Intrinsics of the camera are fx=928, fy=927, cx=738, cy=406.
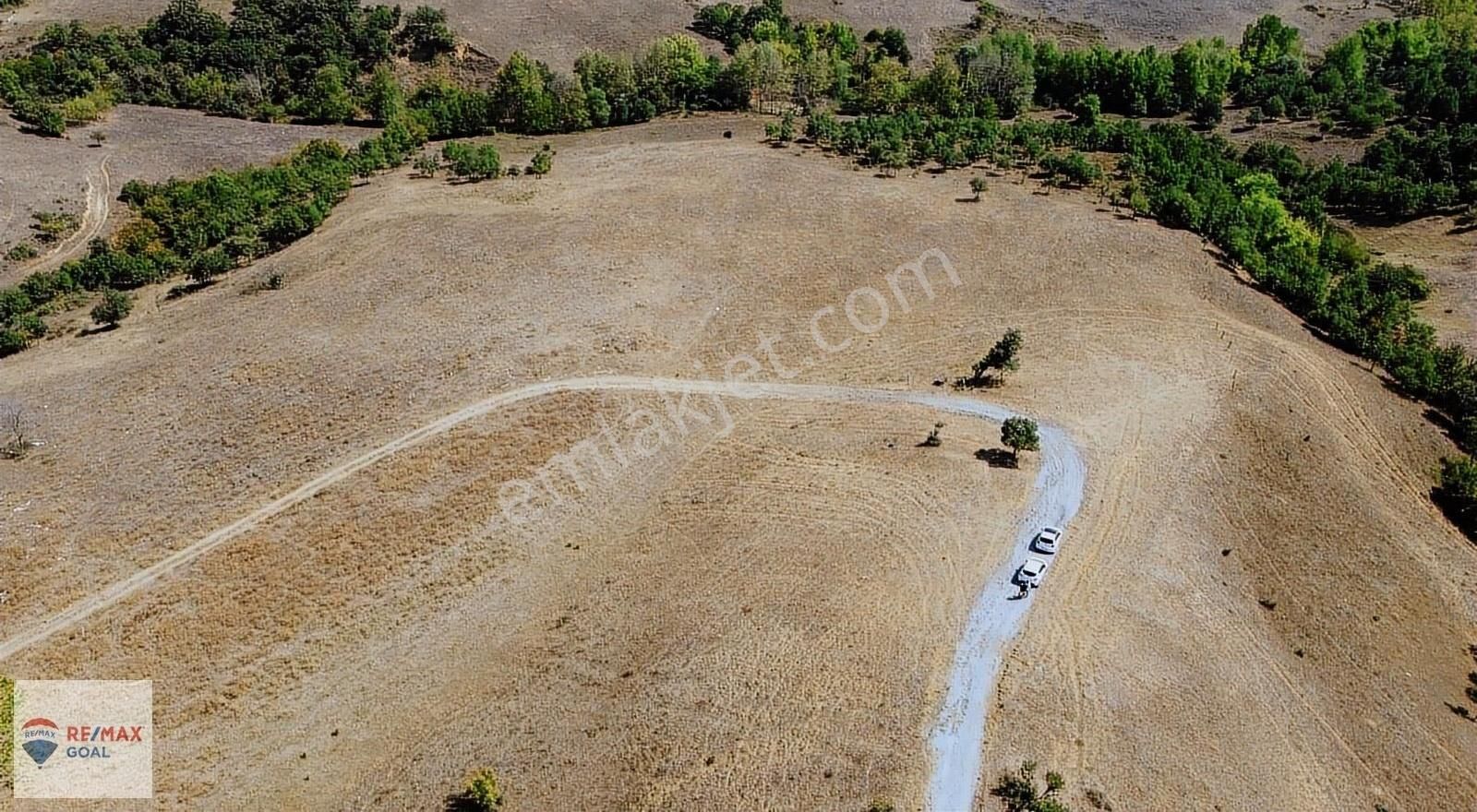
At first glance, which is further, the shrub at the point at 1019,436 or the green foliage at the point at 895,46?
the green foliage at the point at 895,46

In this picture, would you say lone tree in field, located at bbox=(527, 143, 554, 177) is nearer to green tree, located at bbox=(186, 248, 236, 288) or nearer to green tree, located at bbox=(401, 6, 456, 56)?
green tree, located at bbox=(186, 248, 236, 288)

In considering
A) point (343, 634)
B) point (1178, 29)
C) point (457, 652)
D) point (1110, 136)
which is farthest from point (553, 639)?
point (1178, 29)

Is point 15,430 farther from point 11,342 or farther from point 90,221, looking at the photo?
point 90,221

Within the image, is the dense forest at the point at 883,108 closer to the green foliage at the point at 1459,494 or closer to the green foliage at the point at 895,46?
the green foliage at the point at 895,46

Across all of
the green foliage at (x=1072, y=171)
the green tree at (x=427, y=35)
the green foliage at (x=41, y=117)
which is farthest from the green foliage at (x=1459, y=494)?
the green foliage at (x=41, y=117)

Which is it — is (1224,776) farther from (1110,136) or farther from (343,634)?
(1110,136)

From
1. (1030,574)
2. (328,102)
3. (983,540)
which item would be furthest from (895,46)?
(1030,574)

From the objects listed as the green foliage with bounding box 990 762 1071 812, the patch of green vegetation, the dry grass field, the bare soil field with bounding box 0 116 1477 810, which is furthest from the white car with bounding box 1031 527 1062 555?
the dry grass field

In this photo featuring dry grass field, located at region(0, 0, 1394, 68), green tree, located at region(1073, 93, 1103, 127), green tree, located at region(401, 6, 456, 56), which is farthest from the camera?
dry grass field, located at region(0, 0, 1394, 68)
